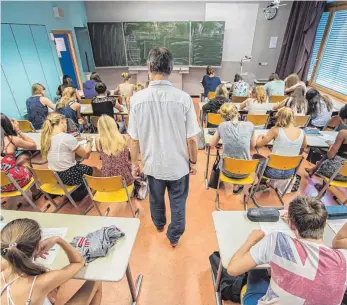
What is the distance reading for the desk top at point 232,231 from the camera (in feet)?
4.06

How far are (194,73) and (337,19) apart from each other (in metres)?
3.75

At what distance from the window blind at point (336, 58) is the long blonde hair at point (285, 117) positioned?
3.72 meters

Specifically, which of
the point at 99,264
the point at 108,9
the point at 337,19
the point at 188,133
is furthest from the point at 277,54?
the point at 99,264

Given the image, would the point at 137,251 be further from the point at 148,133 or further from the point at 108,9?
the point at 108,9

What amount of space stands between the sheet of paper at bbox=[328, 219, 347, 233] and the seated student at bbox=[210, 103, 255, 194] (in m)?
1.04

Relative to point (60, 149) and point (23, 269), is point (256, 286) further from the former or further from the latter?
point (60, 149)

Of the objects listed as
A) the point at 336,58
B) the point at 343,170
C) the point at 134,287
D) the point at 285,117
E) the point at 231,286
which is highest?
the point at 336,58

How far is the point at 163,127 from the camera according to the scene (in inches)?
59.0

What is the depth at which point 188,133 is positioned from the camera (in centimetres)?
156

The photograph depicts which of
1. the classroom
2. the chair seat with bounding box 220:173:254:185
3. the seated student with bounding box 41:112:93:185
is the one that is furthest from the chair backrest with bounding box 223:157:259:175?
the seated student with bounding box 41:112:93:185

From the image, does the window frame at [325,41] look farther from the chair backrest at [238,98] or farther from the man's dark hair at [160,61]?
the man's dark hair at [160,61]

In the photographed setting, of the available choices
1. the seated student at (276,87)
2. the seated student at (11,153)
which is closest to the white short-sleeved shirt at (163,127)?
the seated student at (11,153)

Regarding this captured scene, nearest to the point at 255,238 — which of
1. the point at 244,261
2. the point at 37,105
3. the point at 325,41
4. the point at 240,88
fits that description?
the point at 244,261

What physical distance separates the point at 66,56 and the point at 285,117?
6142 millimetres
